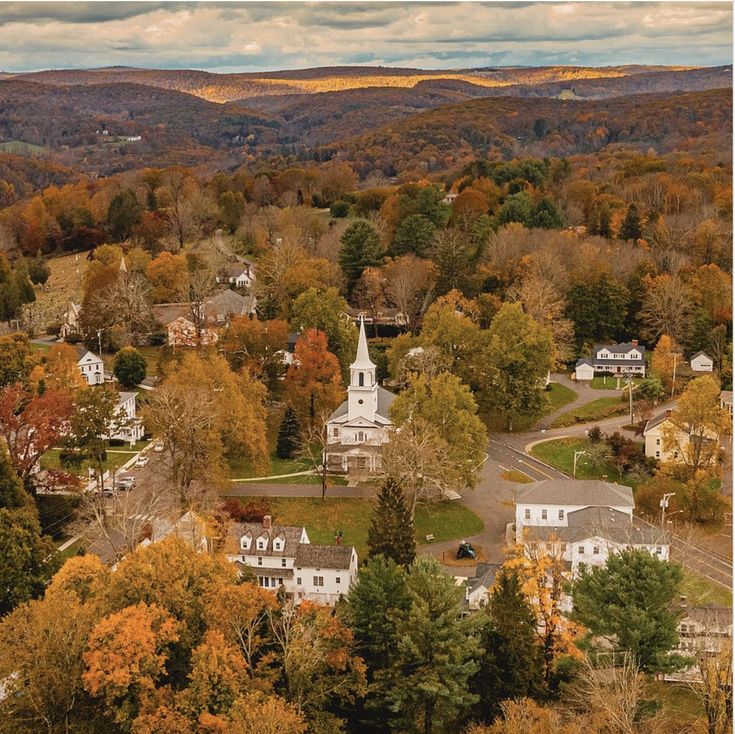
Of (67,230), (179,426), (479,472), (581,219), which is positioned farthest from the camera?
(67,230)

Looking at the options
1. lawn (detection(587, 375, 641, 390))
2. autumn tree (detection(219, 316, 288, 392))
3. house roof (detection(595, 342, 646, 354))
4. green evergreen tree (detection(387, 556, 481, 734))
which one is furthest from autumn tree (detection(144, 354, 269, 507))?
house roof (detection(595, 342, 646, 354))

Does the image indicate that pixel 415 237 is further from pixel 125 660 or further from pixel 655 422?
pixel 125 660

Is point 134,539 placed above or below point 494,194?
below

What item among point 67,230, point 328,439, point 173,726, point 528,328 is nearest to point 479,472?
point 328,439

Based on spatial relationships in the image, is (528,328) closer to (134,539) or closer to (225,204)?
(134,539)

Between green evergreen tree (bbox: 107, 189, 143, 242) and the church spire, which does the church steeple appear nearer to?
the church spire

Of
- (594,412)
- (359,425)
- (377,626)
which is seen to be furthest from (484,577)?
(594,412)

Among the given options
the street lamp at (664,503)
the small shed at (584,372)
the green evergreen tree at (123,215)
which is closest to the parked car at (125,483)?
the street lamp at (664,503)
